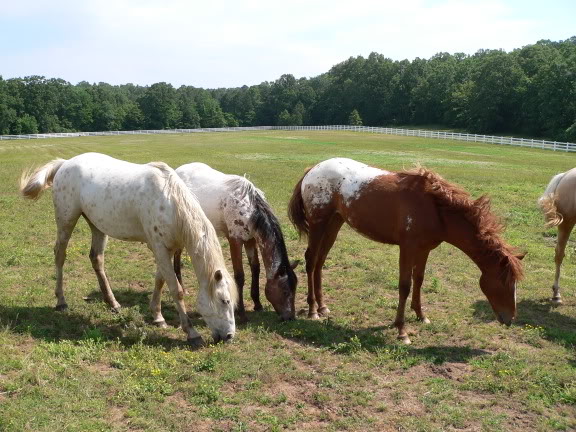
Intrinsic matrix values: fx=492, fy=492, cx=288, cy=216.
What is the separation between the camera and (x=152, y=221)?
6.34m

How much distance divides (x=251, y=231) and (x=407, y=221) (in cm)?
224

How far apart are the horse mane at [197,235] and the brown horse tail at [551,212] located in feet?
18.4

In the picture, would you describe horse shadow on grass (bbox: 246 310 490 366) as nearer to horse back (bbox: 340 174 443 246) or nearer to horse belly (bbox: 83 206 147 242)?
horse back (bbox: 340 174 443 246)

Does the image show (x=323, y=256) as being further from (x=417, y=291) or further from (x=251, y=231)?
(x=417, y=291)

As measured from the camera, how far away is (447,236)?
6.66 m

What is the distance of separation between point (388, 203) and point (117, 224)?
3.78 meters

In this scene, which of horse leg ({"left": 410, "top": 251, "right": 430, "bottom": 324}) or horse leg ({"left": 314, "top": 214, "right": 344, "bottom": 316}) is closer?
horse leg ({"left": 410, "top": 251, "right": 430, "bottom": 324})

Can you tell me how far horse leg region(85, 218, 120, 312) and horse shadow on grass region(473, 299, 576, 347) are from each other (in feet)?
17.9

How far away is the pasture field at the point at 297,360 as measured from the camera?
15.0ft

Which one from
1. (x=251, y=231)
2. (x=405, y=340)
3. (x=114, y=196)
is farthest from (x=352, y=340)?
(x=114, y=196)

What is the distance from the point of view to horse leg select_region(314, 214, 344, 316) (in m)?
7.63

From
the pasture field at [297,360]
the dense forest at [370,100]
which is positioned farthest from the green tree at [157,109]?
the pasture field at [297,360]

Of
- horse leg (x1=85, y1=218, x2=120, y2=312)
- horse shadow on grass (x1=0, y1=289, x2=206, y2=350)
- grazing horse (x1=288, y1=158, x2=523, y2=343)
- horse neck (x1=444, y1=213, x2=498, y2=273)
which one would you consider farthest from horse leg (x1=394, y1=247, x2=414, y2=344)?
horse leg (x1=85, y1=218, x2=120, y2=312)

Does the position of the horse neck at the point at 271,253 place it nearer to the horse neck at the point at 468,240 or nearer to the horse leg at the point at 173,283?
the horse leg at the point at 173,283
